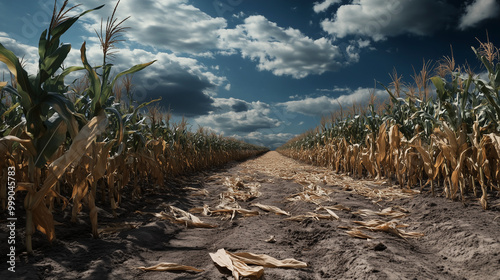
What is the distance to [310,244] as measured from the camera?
8.94ft

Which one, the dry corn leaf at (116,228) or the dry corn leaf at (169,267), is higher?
the dry corn leaf at (116,228)

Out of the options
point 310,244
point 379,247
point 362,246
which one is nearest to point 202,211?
point 310,244

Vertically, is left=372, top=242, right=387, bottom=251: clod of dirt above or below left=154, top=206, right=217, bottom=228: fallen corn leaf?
above

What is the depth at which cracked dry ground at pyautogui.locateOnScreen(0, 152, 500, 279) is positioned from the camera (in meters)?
2.04

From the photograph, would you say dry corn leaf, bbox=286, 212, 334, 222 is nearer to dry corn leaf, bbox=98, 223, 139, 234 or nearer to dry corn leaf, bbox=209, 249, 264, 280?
dry corn leaf, bbox=209, 249, 264, 280

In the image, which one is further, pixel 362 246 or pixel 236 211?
pixel 236 211

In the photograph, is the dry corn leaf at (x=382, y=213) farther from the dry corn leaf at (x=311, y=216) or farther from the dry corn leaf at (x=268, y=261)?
the dry corn leaf at (x=268, y=261)

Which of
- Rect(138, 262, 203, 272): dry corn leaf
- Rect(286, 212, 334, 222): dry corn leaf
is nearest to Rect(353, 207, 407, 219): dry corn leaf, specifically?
Rect(286, 212, 334, 222): dry corn leaf

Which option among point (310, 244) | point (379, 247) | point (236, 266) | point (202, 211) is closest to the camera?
point (236, 266)

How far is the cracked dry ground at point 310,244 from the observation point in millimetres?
2039

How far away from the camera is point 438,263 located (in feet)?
7.57

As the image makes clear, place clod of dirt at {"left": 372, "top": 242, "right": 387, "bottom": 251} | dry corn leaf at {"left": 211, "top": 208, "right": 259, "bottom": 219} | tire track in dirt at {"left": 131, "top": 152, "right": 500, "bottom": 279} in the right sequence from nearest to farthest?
tire track in dirt at {"left": 131, "top": 152, "right": 500, "bottom": 279}
clod of dirt at {"left": 372, "top": 242, "right": 387, "bottom": 251}
dry corn leaf at {"left": 211, "top": 208, "right": 259, "bottom": 219}

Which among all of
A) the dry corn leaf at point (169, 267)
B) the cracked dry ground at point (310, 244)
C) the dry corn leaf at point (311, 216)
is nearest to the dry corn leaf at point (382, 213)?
the cracked dry ground at point (310, 244)

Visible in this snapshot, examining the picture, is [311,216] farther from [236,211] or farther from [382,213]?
[236,211]
